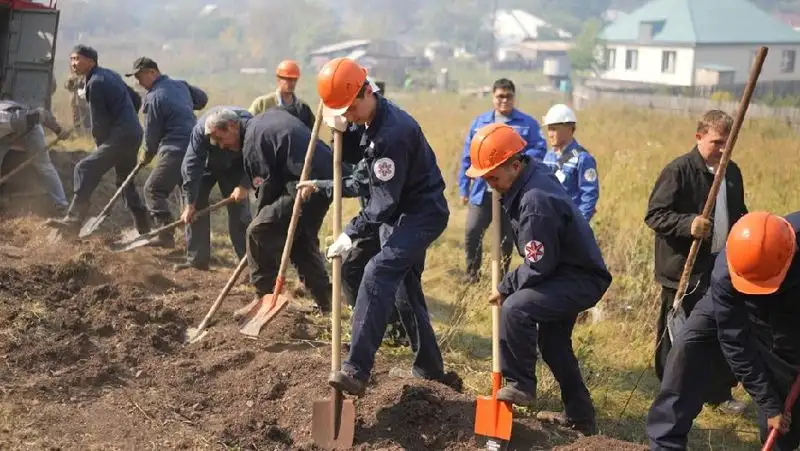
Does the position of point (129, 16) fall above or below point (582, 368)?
above

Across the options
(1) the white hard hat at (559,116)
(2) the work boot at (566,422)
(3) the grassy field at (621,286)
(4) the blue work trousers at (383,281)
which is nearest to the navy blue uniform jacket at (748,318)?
(2) the work boot at (566,422)

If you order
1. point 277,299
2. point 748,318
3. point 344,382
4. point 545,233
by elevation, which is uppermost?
point 545,233

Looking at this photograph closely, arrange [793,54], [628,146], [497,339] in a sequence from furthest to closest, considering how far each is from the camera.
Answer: [793,54] < [628,146] < [497,339]

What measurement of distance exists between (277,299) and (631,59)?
57.0 metres

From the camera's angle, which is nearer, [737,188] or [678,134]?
[737,188]

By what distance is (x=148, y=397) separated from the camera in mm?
5352

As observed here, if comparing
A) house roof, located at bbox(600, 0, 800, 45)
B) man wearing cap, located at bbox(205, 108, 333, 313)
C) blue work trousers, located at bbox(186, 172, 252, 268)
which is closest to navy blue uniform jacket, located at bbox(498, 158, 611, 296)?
man wearing cap, located at bbox(205, 108, 333, 313)

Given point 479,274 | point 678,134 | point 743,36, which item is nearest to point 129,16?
point 743,36

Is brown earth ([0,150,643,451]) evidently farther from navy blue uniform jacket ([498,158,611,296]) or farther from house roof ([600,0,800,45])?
house roof ([600,0,800,45])

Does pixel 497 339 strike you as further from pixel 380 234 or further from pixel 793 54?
pixel 793 54

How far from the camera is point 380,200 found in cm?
491

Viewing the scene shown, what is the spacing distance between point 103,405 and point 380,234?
1.80 m

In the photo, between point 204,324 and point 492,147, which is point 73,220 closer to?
point 204,324

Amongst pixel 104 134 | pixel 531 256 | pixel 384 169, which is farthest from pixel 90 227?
pixel 531 256
